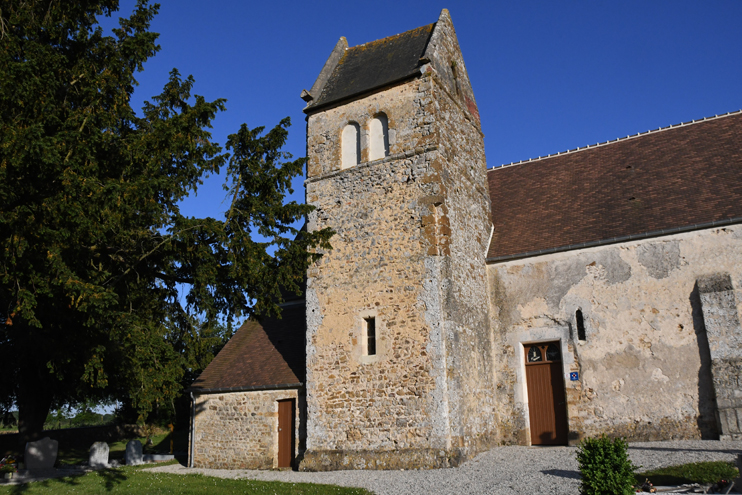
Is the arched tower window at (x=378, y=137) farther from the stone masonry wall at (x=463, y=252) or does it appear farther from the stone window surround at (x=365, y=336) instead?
the stone window surround at (x=365, y=336)

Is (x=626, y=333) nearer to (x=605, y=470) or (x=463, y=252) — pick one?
(x=463, y=252)

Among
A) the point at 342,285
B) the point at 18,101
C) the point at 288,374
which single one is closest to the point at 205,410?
the point at 288,374

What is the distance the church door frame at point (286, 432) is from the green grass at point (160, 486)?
197cm

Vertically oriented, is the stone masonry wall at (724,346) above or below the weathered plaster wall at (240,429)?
above

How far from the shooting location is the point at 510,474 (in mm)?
9602

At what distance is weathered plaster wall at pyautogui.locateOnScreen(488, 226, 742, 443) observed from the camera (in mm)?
11789

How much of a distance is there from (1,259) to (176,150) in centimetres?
308

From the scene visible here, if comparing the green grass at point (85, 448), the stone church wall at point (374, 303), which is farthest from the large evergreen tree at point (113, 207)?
the green grass at point (85, 448)

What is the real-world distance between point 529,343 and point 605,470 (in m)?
6.96

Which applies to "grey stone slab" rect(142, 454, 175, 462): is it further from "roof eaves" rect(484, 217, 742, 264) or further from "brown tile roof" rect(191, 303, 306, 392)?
"roof eaves" rect(484, 217, 742, 264)

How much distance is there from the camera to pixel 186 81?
12.4 meters

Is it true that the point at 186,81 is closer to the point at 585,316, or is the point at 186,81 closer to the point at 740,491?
the point at 585,316

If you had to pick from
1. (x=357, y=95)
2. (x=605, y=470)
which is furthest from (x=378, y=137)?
(x=605, y=470)

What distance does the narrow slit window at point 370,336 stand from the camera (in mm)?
12500
